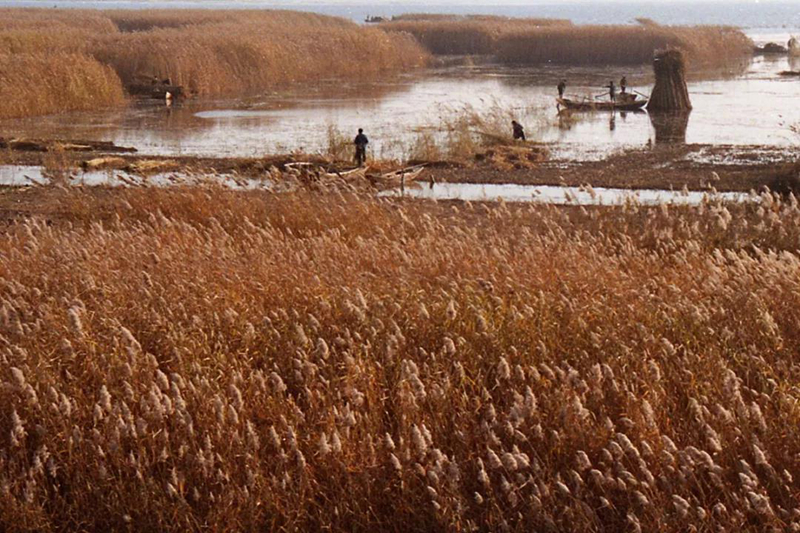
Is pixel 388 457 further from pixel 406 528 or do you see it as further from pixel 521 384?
pixel 521 384

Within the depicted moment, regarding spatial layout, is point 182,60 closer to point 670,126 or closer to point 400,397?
point 670,126

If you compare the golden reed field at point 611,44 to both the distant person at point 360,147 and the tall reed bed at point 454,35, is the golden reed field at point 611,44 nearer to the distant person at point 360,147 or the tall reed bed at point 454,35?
the tall reed bed at point 454,35

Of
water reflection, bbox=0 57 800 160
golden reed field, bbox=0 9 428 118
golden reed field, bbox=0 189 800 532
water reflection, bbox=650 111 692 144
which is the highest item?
golden reed field, bbox=0 9 428 118

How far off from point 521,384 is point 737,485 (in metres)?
1.48

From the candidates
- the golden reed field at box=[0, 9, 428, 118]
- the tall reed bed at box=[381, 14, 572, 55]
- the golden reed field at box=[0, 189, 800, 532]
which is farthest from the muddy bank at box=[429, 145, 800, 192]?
the tall reed bed at box=[381, 14, 572, 55]

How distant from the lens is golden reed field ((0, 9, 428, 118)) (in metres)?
35.8

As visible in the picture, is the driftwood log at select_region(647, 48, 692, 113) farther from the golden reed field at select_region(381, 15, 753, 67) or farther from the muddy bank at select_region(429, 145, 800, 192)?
the golden reed field at select_region(381, 15, 753, 67)

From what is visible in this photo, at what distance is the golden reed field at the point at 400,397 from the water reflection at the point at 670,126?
2145cm

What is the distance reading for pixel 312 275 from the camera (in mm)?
8477

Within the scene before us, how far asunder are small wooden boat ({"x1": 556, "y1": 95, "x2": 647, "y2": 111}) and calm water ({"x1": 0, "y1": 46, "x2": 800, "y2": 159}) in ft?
1.71

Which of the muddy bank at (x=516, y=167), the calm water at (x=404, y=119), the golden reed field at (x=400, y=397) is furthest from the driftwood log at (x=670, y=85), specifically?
the golden reed field at (x=400, y=397)

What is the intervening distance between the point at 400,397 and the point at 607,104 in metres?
32.6

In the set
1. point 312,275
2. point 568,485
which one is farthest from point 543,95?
point 568,485

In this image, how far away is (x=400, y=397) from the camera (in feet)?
20.8
